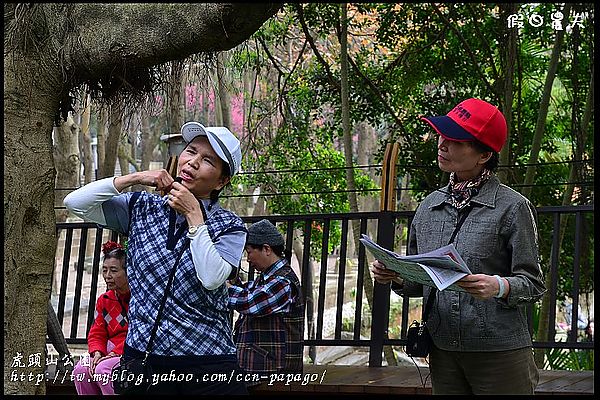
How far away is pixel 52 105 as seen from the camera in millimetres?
3209

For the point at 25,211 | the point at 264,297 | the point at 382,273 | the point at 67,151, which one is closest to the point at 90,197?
the point at 25,211

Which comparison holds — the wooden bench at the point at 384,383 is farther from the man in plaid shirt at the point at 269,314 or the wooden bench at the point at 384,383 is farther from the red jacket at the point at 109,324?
the red jacket at the point at 109,324

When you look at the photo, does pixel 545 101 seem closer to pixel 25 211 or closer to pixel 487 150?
pixel 487 150

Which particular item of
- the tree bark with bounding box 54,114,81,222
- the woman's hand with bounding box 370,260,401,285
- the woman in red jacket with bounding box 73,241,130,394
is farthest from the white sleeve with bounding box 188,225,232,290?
the tree bark with bounding box 54,114,81,222

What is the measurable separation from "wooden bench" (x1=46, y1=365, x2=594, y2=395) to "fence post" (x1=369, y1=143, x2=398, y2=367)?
0.19 meters

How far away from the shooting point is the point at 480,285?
2830mm

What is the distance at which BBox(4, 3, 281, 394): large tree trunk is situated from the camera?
300cm

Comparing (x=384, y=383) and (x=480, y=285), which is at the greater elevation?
(x=480, y=285)

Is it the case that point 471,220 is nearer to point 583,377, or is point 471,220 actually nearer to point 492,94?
point 583,377

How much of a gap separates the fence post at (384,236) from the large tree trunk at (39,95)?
2398 mm

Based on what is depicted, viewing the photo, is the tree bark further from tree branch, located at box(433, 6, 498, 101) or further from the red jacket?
the red jacket

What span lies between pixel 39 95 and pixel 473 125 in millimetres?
1573

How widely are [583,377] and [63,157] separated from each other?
8374mm

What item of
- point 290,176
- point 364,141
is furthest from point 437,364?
point 364,141
